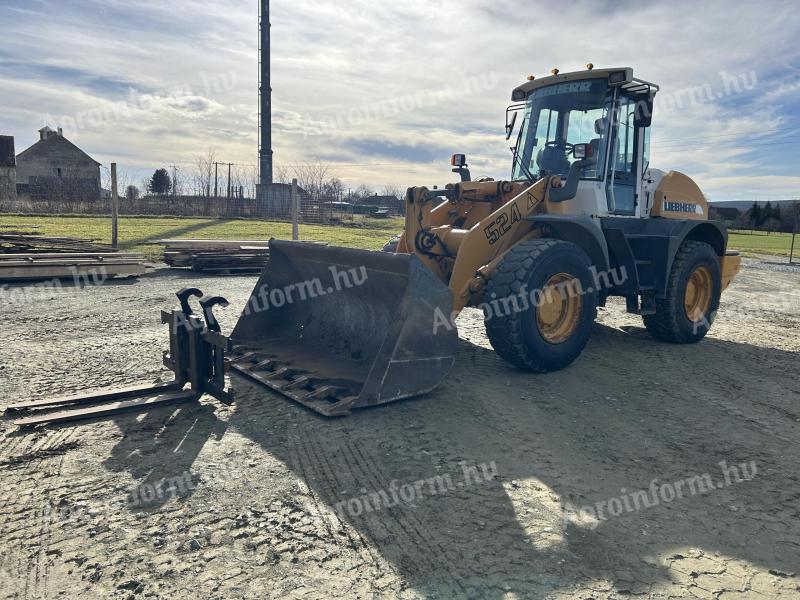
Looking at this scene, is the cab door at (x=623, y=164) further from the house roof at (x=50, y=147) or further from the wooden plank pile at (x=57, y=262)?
the house roof at (x=50, y=147)

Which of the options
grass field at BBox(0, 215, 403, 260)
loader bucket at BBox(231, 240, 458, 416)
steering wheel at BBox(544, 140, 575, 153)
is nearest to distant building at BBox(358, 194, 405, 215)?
grass field at BBox(0, 215, 403, 260)

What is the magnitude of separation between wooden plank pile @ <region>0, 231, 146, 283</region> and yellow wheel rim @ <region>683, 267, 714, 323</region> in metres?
9.59

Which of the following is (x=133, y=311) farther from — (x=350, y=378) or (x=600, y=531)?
(x=600, y=531)

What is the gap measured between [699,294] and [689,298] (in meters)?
0.23

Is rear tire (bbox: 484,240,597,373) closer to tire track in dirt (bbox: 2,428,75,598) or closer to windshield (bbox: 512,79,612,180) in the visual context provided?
windshield (bbox: 512,79,612,180)

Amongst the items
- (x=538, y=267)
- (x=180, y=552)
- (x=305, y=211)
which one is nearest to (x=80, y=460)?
(x=180, y=552)

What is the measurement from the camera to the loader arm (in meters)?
5.33

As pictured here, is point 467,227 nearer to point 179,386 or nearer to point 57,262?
point 179,386

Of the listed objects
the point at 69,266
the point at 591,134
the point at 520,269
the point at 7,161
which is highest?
the point at 7,161

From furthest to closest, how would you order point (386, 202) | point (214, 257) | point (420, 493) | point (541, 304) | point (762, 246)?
point (386, 202) → point (762, 246) → point (214, 257) → point (541, 304) → point (420, 493)

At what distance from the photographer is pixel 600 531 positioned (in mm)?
3045

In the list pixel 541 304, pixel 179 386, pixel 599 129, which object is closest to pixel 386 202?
pixel 599 129

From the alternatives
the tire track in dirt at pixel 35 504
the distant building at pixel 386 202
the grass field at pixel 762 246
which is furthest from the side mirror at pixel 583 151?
the distant building at pixel 386 202

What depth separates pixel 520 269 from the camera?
5.11 meters
